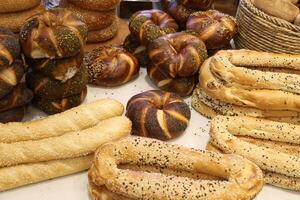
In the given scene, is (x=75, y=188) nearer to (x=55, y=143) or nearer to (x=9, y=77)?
(x=55, y=143)

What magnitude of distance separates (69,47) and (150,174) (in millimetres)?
576

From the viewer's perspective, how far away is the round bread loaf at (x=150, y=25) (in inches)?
72.3

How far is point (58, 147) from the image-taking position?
129 centimetres

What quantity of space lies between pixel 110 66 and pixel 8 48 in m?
0.53

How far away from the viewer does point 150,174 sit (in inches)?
46.8

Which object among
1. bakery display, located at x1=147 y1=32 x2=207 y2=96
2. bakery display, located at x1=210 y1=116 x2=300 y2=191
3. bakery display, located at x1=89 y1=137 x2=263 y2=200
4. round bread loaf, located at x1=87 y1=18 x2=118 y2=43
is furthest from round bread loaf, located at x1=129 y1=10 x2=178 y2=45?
bakery display, located at x1=89 y1=137 x2=263 y2=200

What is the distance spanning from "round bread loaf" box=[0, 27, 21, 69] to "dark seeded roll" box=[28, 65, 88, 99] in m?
0.16

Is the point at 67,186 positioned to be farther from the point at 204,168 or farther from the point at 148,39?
the point at 148,39

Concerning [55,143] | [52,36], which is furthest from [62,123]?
[52,36]

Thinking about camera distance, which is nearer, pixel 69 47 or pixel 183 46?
pixel 69 47

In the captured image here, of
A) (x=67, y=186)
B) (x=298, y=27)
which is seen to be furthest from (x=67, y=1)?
(x=298, y=27)

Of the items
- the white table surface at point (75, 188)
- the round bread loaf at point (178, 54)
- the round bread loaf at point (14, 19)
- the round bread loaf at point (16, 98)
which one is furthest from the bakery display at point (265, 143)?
the round bread loaf at point (14, 19)

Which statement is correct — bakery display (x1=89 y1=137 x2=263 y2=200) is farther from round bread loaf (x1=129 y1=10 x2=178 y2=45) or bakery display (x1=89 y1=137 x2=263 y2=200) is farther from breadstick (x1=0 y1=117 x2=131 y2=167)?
round bread loaf (x1=129 y1=10 x2=178 y2=45)

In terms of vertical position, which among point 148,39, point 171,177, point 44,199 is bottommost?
point 44,199
